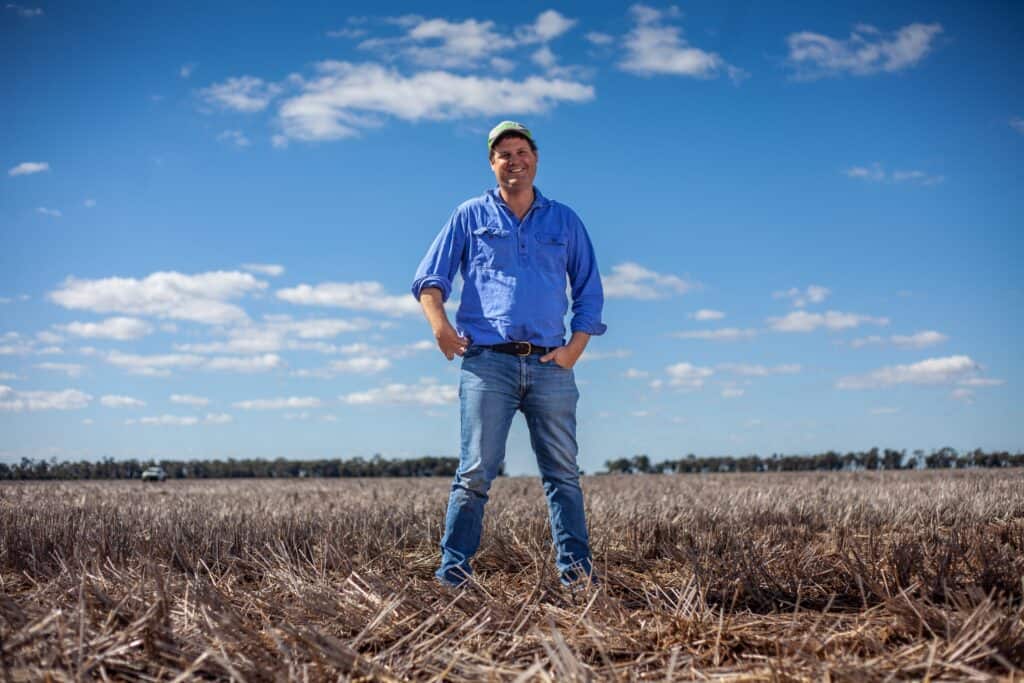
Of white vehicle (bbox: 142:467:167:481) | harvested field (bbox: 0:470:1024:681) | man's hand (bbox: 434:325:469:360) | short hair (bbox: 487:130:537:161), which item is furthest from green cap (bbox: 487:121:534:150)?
white vehicle (bbox: 142:467:167:481)

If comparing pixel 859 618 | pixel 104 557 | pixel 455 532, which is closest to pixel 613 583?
pixel 455 532

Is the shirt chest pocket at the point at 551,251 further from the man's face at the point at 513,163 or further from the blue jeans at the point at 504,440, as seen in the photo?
the blue jeans at the point at 504,440

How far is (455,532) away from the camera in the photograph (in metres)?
4.18

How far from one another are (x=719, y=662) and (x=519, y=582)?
72.3 inches

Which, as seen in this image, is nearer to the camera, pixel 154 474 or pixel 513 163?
pixel 513 163

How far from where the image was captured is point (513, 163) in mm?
4320

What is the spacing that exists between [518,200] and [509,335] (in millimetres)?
769

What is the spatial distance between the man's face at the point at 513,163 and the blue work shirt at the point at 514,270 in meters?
0.13

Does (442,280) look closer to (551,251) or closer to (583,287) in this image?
(551,251)

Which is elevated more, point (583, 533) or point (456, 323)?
point (456, 323)

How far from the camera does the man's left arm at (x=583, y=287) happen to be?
14.4ft

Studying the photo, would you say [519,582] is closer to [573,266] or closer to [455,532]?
[455,532]

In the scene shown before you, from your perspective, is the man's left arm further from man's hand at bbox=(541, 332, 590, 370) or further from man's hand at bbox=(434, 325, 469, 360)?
man's hand at bbox=(434, 325, 469, 360)

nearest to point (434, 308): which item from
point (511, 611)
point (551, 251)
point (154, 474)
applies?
point (551, 251)
